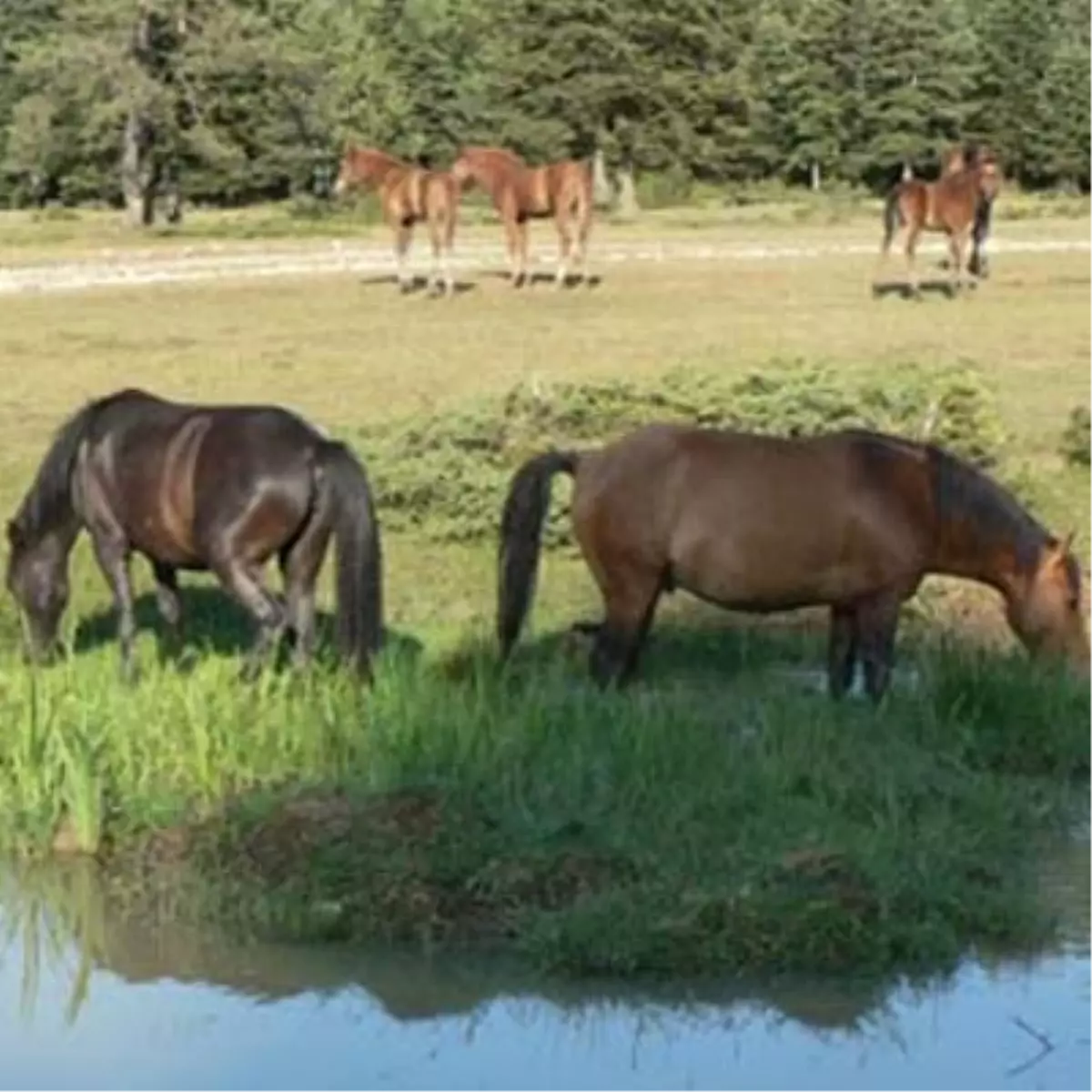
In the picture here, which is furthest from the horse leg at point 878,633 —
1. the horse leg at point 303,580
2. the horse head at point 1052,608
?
the horse leg at point 303,580

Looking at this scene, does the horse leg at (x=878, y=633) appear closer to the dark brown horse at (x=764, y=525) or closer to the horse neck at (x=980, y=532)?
the dark brown horse at (x=764, y=525)

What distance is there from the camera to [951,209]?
111 feet

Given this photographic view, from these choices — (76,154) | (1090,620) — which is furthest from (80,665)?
(76,154)

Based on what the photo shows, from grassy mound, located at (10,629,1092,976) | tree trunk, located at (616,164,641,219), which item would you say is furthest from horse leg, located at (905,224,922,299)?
tree trunk, located at (616,164,641,219)

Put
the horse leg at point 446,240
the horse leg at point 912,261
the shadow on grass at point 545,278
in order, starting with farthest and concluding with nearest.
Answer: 1. the shadow on grass at point 545,278
2. the horse leg at point 446,240
3. the horse leg at point 912,261

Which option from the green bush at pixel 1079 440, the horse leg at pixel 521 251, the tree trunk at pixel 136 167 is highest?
the green bush at pixel 1079 440

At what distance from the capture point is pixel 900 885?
7.83 metres

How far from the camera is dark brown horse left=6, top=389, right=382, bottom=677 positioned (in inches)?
395

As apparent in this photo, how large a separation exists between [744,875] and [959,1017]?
0.95 metres

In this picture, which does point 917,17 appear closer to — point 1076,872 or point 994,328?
point 994,328

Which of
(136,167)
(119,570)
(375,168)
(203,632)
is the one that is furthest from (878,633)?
(136,167)

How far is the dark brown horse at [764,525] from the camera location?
1013cm

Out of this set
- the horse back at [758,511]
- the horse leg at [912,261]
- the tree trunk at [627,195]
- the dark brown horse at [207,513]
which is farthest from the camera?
the tree trunk at [627,195]

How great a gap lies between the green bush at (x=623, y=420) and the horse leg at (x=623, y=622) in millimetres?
4491
